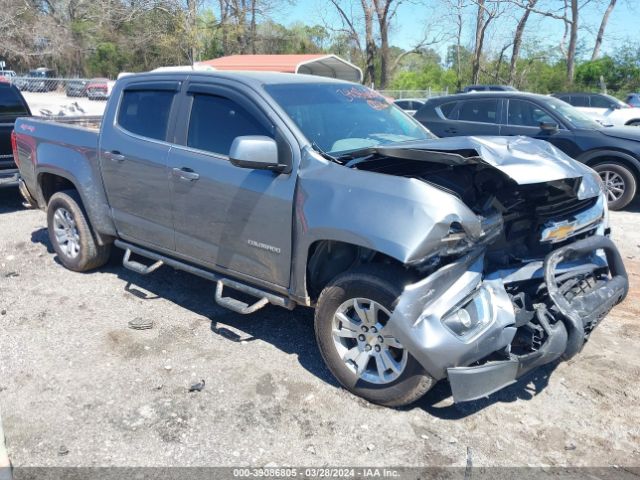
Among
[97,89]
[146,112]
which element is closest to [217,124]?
[146,112]

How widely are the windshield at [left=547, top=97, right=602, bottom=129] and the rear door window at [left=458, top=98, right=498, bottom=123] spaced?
87cm

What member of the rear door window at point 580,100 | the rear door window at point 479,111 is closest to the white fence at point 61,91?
the rear door window at point 479,111

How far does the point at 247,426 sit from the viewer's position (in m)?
3.25

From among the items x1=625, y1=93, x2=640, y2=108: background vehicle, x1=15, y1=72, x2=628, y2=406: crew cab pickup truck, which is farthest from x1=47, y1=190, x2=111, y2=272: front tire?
x1=625, y1=93, x2=640, y2=108: background vehicle

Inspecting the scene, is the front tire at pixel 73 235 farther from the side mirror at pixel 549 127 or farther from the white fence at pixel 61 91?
the white fence at pixel 61 91

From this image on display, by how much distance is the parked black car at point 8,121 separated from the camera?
304 inches

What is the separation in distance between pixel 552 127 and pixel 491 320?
20.6 ft

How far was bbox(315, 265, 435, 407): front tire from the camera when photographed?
3.20 meters

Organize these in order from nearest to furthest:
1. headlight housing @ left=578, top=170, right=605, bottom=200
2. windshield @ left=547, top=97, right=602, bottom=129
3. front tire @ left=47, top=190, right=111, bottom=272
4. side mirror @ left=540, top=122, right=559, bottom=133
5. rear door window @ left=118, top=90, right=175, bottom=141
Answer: headlight housing @ left=578, top=170, right=605, bottom=200 → rear door window @ left=118, top=90, right=175, bottom=141 → front tire @ left=47, top=190, right=111, bottom=272 → side mirror @ left=540, top=122, right=559, bottom=133 → windshield @ left=547, top=97, right=602, bottom=129

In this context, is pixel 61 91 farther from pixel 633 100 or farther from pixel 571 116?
pixel 633 100

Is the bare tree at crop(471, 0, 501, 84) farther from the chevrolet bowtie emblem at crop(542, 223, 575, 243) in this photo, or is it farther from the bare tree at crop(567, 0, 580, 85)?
the chevrolet bowtie emblem at crop(542, 223, 575, 243)

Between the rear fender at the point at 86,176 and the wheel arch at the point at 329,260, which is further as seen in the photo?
the rear fender at the point at 86,176

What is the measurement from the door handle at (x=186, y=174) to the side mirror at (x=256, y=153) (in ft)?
1.99

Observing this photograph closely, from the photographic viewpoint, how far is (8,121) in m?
8.51
